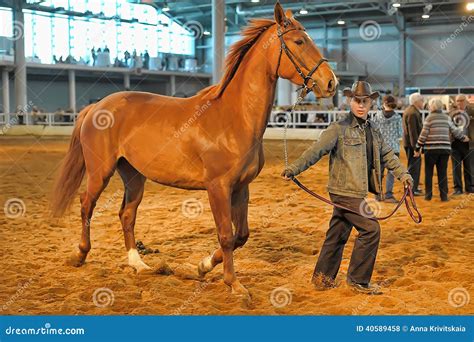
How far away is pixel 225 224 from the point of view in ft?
13.1

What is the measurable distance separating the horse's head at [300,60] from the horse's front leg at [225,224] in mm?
895

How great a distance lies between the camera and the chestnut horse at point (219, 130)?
12.9 feet

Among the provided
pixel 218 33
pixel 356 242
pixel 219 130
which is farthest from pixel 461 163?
pixel 218 33

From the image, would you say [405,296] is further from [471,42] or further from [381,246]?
[471,42]

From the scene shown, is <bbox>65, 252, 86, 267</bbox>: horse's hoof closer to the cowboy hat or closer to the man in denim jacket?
the man in denim jacket

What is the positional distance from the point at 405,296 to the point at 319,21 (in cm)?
3390

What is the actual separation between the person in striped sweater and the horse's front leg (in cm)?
489

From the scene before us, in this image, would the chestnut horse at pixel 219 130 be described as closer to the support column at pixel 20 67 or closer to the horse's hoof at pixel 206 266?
the horse's hoof at pixel 206 266

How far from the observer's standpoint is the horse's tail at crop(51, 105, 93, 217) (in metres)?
5.02

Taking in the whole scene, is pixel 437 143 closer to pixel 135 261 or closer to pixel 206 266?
pixel 206 266

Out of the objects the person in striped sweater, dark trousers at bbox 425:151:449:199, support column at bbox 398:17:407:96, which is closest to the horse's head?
the person in striped sweater

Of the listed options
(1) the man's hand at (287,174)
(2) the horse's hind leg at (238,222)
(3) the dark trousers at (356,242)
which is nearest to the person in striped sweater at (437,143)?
(3) the dark trousers at (356,242)

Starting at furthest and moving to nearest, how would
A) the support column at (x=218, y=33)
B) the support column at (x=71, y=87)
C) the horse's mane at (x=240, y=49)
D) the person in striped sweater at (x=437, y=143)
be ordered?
the support column at (x=71, y=87) → the support column at (x=218, y=33) → the person in striped sweater at (x=437, y=143) → the horse's mane at (x=240, y=49)

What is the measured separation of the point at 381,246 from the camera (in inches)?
218
